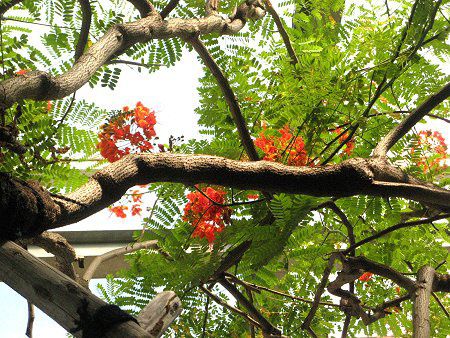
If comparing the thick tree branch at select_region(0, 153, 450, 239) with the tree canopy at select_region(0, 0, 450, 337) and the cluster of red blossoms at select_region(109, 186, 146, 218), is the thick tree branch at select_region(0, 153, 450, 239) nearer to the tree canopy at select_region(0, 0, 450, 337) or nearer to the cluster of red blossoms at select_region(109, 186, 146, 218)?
the tree canopy at select_region(0, 0, 450, 337)

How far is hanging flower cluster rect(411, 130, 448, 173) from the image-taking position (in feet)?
6.48

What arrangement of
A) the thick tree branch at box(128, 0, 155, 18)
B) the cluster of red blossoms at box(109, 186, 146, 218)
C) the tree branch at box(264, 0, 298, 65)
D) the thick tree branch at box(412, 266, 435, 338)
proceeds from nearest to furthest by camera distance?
the thick tree branch at box(412, 266, 435, 338) < the thick tree branch at box(128, 0, 155, 18) < the tree branch at box(264, 0, 298, 65) < the cluster of red blossoms at box(109, 186, 146, 218)

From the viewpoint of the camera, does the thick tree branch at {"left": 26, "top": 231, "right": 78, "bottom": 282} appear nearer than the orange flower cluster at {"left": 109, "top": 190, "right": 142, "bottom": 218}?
Yes

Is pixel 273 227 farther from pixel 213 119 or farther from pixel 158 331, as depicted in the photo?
pixel 213 119

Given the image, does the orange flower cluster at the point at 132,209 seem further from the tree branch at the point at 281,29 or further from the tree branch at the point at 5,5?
the tree branch at the point at 5,5

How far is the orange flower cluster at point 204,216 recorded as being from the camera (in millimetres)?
1732

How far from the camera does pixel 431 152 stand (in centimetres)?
226

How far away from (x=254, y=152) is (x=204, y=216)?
256 mm

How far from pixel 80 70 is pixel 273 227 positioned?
623 millimetres

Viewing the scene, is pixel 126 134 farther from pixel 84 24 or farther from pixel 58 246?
pixel 58 246

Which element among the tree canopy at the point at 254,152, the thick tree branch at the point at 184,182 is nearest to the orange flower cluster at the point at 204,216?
the tree canopy at the point at 254,152

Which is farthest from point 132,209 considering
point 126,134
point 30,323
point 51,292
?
point 51,292

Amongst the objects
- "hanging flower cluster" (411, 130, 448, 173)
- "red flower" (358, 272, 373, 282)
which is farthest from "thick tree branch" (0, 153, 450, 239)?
"red flower" (358, 272, 373, 282)

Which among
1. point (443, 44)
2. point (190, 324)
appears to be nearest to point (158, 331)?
point (190, 324)
